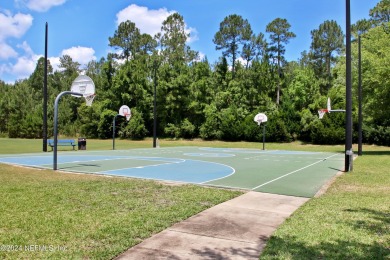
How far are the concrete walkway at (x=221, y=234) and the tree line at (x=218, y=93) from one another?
30520mm

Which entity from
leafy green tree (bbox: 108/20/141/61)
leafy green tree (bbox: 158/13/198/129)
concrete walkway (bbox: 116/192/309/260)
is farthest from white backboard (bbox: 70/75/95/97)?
leafy green tree (bbox: 108/20/141/61)

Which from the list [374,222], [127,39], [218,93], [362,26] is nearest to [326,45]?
[362,26]

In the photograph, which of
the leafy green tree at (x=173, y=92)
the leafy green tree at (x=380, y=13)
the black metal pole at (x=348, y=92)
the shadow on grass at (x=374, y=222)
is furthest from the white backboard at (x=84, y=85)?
the leafy green tree at (x=380, y=13)

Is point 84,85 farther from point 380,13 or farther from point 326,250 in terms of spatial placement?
point 380,13

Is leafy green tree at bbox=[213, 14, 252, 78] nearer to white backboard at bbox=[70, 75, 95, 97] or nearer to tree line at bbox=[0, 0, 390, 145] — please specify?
tree line at bbox=[0, 0, 390, 145]

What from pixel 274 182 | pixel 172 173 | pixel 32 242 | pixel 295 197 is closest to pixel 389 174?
pixel 274 182

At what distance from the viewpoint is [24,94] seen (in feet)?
204

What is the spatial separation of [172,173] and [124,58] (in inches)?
2043

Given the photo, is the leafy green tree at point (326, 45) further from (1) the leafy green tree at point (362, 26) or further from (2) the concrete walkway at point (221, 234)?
(2) the concrete walkway at point (221, 234)

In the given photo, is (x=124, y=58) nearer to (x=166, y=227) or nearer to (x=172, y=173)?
(x=172, y=173)

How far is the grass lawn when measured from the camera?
4.51m

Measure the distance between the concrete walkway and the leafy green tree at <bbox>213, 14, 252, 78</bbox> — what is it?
1817 inches

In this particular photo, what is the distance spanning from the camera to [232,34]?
171 feet

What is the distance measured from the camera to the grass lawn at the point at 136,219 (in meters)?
4.51
